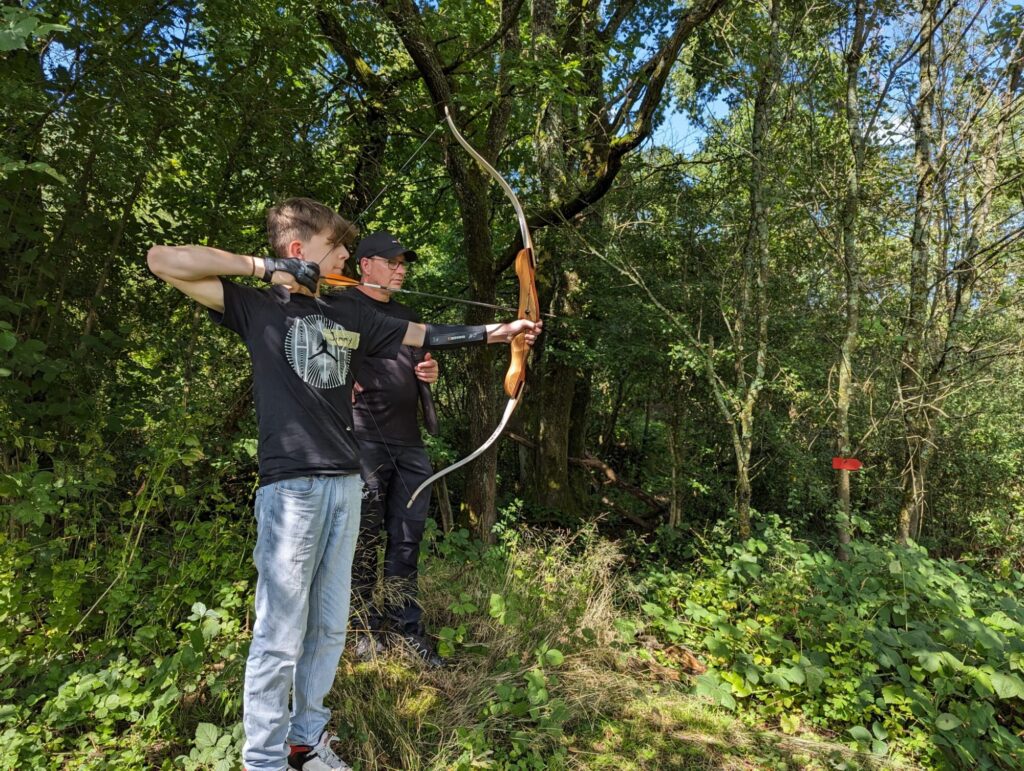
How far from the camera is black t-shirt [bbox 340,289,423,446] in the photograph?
8.00 feet

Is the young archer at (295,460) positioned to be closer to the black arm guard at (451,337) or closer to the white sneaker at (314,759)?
the white sneaker at (314,759)

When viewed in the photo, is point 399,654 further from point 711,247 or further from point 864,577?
point 711,247

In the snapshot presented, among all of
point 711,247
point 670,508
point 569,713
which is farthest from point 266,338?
point 670,508

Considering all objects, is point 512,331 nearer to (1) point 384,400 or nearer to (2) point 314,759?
Answer: (1) point 384,400

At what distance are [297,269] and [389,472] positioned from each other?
1.11 m

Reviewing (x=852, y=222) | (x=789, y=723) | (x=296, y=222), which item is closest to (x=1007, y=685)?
(x=789, y=723)

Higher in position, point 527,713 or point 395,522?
point 395,522

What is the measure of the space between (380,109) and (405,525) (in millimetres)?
3508

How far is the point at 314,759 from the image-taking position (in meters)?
1.71

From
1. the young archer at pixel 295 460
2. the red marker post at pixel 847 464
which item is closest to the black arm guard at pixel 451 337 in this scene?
the young archer at pixel 295 460

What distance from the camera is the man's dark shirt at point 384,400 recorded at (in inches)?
96.0

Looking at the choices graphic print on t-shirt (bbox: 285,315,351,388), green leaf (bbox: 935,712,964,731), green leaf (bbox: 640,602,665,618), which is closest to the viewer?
graphic print on t-shirt (bbox: 285,315,351,388)

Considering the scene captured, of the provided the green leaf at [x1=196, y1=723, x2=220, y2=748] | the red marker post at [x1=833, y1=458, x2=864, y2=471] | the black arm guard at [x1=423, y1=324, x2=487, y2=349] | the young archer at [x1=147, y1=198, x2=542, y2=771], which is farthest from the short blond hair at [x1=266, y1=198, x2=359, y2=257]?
the red marker post at [x1=833, y1=458, x2=864, y2=471]

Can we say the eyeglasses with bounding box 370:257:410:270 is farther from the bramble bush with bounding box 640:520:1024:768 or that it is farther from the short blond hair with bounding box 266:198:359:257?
the bramble bush with bounding box 640:520:1024:768
